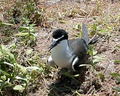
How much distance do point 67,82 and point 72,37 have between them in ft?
3.59

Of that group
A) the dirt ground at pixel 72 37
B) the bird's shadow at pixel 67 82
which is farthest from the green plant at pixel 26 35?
the bird's shadow at pixel 67 82

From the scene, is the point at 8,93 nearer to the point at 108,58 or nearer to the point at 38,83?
the point at 38,83

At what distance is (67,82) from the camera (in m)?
4.39

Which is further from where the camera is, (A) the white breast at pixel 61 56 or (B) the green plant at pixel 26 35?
(B) the green plant at pixel 26 35

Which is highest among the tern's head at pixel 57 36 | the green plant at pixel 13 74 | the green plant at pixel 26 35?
the tern's head at pixel 57 36

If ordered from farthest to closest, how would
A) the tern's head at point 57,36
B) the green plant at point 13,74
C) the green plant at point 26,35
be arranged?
the green plant at point 26,35, the tern's head at point 57,36, the green plant at point 13,74

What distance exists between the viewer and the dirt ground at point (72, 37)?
4.25 meters

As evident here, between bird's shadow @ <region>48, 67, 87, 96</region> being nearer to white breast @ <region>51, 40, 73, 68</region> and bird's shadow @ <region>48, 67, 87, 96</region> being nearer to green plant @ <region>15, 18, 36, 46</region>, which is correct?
white breast @ <region>51, 40, 73, 68</region>

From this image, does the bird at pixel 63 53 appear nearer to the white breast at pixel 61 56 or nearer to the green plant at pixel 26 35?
the white breast at pixel 61 56

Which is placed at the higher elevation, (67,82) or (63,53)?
(63,53)

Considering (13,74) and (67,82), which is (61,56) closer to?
(67,82)

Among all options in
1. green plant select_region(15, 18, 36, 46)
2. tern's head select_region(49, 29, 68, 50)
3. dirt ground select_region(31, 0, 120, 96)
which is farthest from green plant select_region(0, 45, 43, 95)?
green plant select_region(15, 18, 36, 46)

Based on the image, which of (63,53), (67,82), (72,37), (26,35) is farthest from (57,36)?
(72,37)

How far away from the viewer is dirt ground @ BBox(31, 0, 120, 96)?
4.25 m
